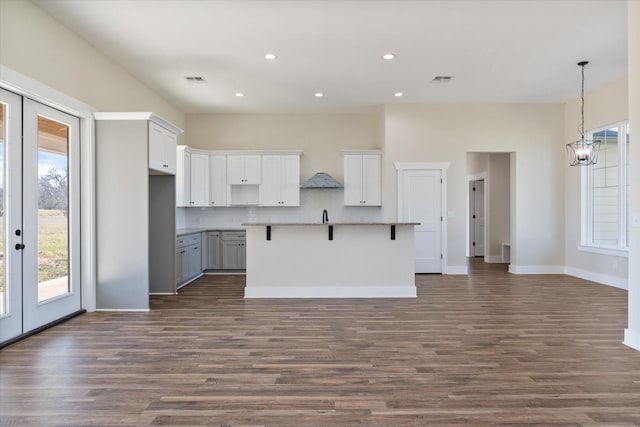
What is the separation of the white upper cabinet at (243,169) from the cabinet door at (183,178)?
2.54 feet

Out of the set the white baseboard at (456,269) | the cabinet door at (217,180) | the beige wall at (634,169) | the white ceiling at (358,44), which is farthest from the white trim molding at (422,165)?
→ the beige wall at (634,169)

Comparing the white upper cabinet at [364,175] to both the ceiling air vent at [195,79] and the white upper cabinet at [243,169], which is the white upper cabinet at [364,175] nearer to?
the white upper cabinet at [243,169]

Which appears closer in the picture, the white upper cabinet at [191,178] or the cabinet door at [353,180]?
the white upper cabinet at [191,178]

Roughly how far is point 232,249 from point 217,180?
4.65ft

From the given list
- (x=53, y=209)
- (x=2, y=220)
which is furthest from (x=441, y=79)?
(x=2, y=220)

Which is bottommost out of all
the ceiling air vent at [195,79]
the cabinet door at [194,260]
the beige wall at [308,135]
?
the cabinet door at [194,260]

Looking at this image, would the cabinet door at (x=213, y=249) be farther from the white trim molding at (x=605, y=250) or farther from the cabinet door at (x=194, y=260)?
the white trim molding at (x=605, y=250)

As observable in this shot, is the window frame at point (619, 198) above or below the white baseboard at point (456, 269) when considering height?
above

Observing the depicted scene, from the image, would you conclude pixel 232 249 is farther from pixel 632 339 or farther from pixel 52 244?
pixel 632 339

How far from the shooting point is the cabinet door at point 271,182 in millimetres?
7598

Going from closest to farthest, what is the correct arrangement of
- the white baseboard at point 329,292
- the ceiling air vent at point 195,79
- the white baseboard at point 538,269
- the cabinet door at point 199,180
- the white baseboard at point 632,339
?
the white baseboard at point 632,339 → the white baseboard at point 329,292 → the ceiling air vent at point 195,79 → the white baseboard at point 538,269 → the cabinet door at point 199,180

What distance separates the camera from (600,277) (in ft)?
20.8

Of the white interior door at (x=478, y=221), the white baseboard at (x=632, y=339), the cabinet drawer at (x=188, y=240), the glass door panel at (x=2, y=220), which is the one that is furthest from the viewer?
the white interior door at (x=478, y=221)

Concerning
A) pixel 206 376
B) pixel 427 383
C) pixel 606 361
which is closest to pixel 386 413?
pixel 427 383
